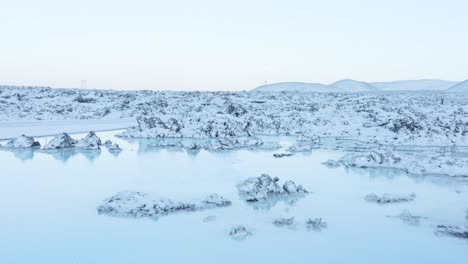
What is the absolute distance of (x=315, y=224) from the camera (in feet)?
26.2

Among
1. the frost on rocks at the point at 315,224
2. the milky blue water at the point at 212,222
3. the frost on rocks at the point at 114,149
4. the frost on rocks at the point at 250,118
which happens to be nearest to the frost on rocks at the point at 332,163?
the milky blue water at the point at 212,222

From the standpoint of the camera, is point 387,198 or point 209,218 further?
point 387,198

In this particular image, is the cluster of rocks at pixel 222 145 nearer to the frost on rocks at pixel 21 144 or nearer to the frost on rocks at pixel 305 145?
the frost on rocks at pixel 305 145

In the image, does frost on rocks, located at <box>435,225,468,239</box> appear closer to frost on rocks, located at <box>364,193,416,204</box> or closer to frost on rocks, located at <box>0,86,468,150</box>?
frost on rocks, located at <box>364,193,416,204</box>

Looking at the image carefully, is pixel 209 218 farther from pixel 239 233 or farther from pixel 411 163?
pixel 411 163

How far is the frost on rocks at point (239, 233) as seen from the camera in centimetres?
721

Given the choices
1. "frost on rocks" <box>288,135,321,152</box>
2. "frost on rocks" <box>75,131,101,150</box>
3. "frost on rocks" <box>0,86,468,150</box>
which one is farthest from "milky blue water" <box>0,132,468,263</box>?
"frost on rocks" <box>0,86,468,150</box>

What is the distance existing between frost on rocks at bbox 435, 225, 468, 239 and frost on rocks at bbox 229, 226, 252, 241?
3171mm

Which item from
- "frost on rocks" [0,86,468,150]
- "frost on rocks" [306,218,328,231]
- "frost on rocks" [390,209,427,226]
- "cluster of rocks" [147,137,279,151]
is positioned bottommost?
"cluster of rocks" [147,137,279,151]

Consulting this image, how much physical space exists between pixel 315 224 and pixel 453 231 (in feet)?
7.44

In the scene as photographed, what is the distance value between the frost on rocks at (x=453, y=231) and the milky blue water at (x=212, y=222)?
0.76ft

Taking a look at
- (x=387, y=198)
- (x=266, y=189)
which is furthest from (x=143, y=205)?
(x=387, y=198)

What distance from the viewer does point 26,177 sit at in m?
11.7

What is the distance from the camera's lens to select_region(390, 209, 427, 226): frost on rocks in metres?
8.32
